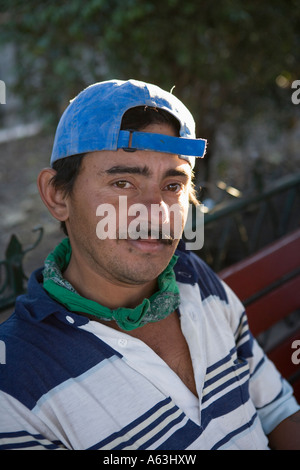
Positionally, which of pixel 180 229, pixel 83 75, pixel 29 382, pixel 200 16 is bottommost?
pixel 29 382

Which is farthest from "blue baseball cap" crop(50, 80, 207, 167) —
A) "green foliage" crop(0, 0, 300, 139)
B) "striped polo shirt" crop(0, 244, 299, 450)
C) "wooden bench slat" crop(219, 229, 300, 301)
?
"green foliage" crop(0, 0, 300, 139)

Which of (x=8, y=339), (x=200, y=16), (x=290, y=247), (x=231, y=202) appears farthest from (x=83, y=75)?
(x=8, y=339)

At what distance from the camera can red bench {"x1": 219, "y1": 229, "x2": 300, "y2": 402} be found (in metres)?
2.58

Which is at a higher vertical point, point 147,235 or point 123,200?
point 123,200

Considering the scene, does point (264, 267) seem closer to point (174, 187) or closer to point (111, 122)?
point (174, 187)

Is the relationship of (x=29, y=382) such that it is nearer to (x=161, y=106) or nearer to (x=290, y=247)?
(x=161, y=106)

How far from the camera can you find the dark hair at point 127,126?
1634 mm

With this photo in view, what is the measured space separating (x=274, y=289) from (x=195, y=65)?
2429mm

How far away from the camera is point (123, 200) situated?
162cm

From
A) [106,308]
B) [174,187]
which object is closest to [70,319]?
[106,308]

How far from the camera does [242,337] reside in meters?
2.06

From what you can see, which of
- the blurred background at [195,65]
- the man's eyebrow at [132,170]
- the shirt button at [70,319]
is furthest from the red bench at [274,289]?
the shirt button at [70,319]

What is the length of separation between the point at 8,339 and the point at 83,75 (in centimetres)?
364

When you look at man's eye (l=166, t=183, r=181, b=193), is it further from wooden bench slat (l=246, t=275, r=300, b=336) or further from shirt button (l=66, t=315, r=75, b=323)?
wooden bench slat (l=246, t=275, r=300, b=336)
